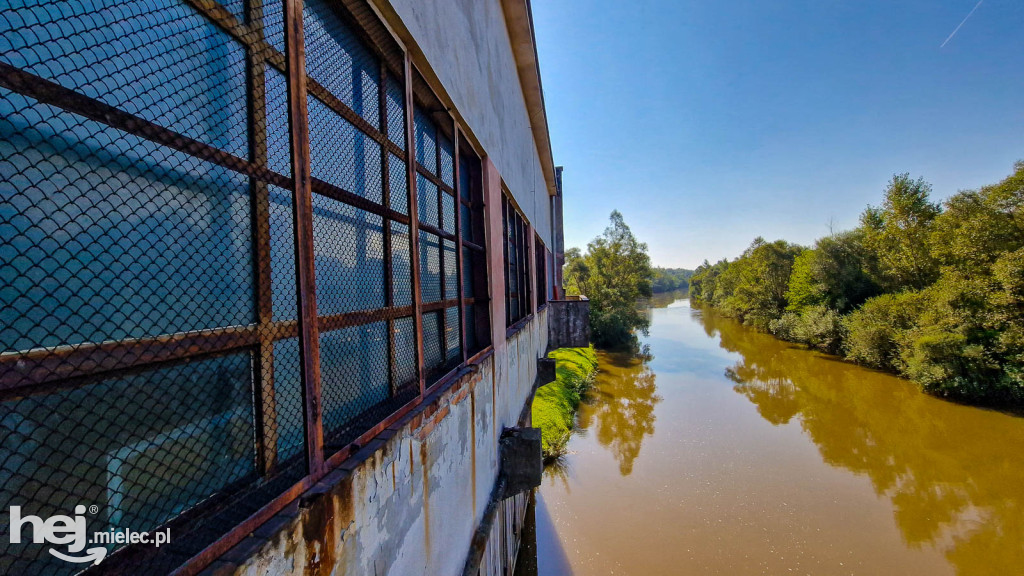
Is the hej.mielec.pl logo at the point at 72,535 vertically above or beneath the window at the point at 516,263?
beneath

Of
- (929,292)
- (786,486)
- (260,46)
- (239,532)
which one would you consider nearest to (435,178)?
(260,46)

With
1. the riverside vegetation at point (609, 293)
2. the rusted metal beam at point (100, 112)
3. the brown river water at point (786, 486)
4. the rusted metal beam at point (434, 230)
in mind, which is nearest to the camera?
the rusted metal beam at point (100, 112)

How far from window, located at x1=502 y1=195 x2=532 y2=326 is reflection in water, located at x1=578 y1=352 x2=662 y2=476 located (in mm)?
6241

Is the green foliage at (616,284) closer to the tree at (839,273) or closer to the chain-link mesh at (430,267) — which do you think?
the tree at (839,273)

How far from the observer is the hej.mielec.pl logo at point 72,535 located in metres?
0.91

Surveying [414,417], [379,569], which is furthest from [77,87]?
[379,569]

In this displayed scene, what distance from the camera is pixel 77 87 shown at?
1017 millimetres

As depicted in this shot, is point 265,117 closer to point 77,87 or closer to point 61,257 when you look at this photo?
point 77,87

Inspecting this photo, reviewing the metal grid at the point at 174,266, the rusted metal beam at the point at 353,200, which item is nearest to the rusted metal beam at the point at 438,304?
the rusted metal beam at the point at 353,200

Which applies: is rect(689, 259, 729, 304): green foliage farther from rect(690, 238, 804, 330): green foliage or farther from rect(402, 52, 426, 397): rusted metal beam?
rect(402, 52, 426, 397): rusted metal beam

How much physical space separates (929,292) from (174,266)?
931 inches

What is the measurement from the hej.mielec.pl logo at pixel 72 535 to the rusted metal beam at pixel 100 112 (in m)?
0.95

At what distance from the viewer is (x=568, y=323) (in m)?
16.5

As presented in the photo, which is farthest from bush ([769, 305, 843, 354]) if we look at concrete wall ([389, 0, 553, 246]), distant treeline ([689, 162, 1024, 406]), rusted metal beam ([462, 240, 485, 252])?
rusted metal beam ([462, 240, 485, 252])
